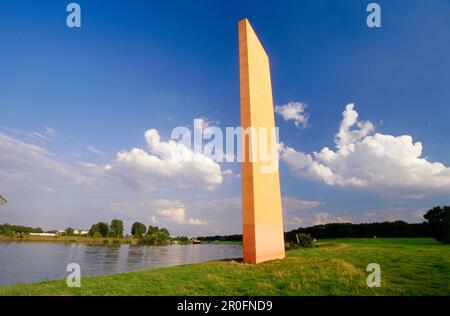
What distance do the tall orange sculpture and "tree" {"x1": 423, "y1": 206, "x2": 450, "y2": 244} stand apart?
29.5 m

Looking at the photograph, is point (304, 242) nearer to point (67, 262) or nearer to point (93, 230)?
point (67, 262)

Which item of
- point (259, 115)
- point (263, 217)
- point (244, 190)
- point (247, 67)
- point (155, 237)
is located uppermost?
point (247, 67)

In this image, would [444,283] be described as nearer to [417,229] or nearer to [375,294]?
[375,294]

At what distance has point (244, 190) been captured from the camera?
13422 mm

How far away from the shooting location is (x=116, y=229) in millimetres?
84188

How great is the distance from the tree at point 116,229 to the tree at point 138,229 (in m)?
6.26

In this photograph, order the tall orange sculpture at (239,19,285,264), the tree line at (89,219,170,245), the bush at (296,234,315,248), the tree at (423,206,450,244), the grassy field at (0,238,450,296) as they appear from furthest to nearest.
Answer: the tree line at (89,219,170,245)
the bush at (296,234,315,248)
the tree at (423,206,450,244)
the tall orange sculpture at (239,19,285,264)
the grassy field at (0,238,450,296)

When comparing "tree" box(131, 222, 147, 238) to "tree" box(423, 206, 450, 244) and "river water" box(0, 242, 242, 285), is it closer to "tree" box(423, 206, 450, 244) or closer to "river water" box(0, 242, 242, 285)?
"river water" box(0, 242, 242, 285)

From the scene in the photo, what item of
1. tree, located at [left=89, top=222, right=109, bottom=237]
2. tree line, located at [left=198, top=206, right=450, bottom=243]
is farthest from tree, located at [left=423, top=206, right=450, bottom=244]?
tree, located at [left=89, top=222, right=109, bottom=237]

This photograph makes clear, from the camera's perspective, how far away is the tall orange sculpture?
1298cm

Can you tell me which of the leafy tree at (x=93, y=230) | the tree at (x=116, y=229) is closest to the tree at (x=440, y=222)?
the tree at (x=116, y=229)
